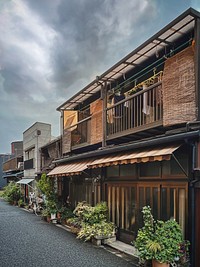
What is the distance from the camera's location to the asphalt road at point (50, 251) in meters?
7.85

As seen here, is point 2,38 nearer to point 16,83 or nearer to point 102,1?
point 102,1

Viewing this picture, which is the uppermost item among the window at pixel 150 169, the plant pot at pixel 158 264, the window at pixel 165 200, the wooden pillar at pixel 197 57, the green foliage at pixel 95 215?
the wooden pillar at pixel 197 57

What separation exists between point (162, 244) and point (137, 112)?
4824 millimetres

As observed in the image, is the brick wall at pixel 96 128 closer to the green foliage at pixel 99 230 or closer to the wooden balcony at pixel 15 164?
the green foliage at pixel 99 230

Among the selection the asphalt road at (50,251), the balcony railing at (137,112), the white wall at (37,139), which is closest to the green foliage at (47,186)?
the asphalt road at (50,251)

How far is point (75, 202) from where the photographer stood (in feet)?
49.9

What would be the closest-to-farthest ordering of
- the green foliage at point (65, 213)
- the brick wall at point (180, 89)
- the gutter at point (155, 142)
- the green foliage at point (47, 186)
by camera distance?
the gutter at point (155, 142) < the brick wall at point (180, 89) < the green foliage at point (65, 213) < the green foliage at point (47, 186)

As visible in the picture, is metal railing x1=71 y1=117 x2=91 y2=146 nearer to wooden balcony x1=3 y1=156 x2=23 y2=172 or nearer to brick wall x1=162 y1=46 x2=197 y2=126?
brick wall x1=162 y1=46 x2=197 y2=126

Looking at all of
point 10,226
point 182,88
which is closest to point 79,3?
point 182,88

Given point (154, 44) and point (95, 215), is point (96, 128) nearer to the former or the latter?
point (95, 215)

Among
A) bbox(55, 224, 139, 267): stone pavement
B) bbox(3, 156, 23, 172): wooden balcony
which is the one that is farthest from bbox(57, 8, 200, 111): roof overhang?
bbox(3, 156, 23, 172): wooden balcony

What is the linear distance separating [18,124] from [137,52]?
3252 centimetres

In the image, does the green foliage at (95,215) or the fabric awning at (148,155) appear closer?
the fabric awning at (148,155)

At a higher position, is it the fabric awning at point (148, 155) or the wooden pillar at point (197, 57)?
the wooden pillar at point (197, 57)
